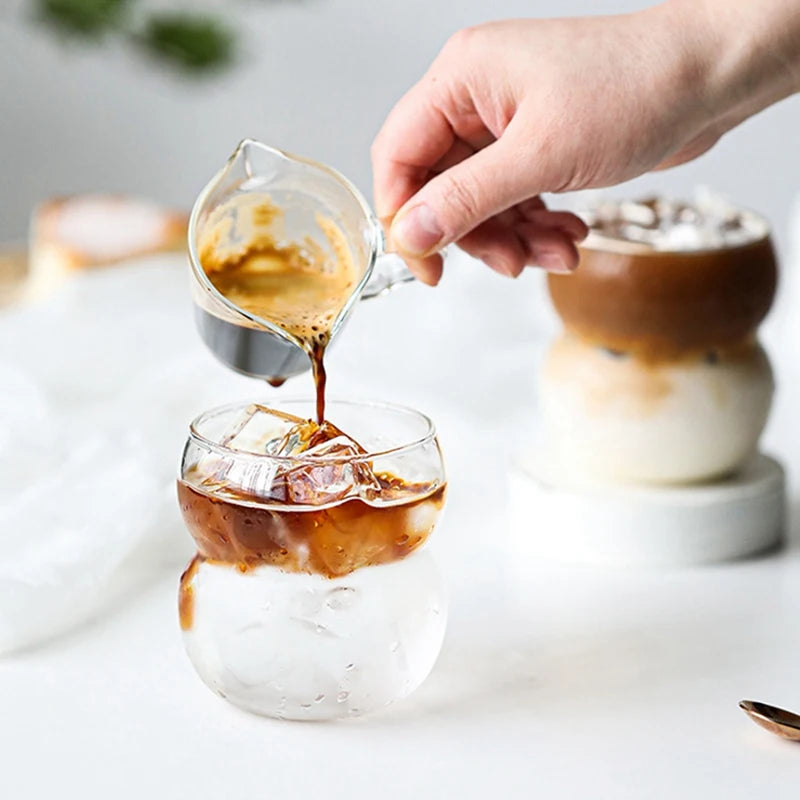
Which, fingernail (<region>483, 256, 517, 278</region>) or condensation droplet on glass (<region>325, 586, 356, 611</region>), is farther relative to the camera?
fingernail (<region>483, 256, 517, 278</region>)

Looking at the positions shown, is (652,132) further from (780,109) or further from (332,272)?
(780,109)

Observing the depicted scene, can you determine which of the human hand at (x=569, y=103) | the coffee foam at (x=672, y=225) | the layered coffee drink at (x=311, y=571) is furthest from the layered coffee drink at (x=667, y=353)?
the layered coffee drink at (x=311, y=571)

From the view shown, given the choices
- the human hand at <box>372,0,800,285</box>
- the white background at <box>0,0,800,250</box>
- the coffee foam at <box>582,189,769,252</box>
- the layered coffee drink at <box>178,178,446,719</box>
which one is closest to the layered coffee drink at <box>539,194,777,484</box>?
the coffee foam at <box>582,189,769,252</box>

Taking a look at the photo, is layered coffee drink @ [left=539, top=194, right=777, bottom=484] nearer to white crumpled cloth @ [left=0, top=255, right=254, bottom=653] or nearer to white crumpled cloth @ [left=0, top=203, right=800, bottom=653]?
white crumpled cloth @ [left=0, top=203, right=800, bottom=653]

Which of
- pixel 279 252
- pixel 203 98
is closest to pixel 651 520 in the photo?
pixel 279 252

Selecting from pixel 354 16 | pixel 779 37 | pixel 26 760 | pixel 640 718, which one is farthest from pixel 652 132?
pixel 354 16
